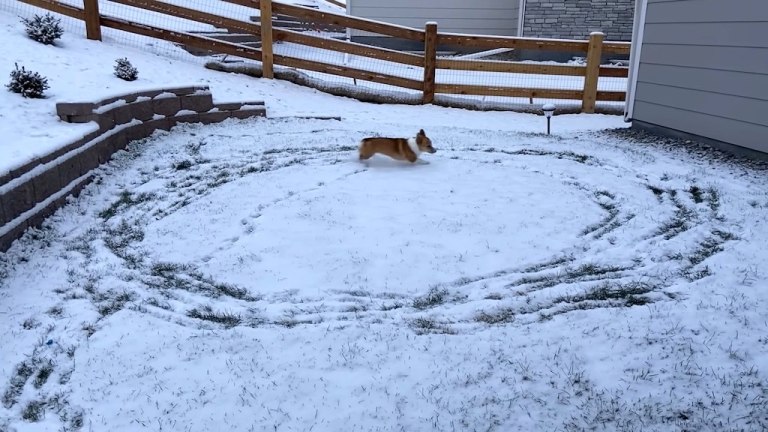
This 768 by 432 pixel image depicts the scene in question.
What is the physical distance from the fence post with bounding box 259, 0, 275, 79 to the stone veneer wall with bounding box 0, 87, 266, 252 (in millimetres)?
2034

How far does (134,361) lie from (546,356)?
2.02m

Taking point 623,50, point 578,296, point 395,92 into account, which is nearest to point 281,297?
point 578,296

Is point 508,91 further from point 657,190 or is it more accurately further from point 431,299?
point 431,299

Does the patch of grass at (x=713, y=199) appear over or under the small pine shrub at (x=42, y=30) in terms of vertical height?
under

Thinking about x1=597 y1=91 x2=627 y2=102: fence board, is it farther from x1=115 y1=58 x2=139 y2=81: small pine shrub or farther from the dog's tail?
x1=115 y1=58 x2=139 y2=81: small pine shrub

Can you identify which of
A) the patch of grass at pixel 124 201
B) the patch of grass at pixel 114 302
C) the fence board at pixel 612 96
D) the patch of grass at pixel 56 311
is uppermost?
the fence board at pixel 612 96

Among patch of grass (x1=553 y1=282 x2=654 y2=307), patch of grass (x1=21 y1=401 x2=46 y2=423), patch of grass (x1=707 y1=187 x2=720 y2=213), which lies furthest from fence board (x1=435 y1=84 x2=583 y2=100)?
patch of grass (x1=21 y1=401 x2=46 y2=423)

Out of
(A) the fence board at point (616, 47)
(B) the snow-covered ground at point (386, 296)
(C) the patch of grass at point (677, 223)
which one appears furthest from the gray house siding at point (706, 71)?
(C) the patch of grass at point (677, 223)

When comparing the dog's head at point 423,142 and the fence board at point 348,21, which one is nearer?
the dog's head at point 423,142

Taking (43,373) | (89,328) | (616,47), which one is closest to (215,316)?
(89,328)

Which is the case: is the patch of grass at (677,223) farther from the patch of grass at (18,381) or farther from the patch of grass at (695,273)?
the patch of grass at (18,381)

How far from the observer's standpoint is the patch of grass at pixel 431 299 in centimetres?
331

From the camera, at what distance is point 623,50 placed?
32.5ft

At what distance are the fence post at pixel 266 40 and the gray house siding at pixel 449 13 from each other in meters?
5.53
